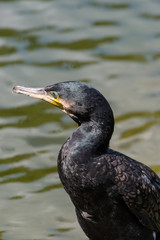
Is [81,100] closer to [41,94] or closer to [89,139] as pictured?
[89,139]

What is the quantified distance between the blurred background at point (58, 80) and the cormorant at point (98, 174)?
105 centimetres

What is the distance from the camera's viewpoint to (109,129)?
6.64m

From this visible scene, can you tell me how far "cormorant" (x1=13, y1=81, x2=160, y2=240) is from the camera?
21.6ft

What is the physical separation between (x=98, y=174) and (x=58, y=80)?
4451 mm

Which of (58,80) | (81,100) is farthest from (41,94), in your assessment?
(58,80)

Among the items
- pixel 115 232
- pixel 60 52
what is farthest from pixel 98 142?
pixel 60 52

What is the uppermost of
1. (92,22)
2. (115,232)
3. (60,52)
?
(92,22)

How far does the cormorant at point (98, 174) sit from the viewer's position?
6.58m

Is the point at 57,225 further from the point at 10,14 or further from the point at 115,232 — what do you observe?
the point at 10,14

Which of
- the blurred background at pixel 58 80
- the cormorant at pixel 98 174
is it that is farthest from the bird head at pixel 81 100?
A: the blurred background at pixel 58 80

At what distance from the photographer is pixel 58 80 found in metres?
11.0

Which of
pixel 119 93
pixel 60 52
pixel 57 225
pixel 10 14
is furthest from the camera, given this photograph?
pixel 10 14

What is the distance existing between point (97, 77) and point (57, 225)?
343 centimetres

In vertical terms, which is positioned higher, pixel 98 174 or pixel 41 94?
pixel 41 94
